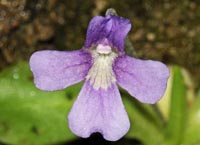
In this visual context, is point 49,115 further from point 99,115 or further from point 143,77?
point 143,77

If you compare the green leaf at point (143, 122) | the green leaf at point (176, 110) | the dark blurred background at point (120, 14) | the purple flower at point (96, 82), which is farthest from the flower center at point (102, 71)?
the dark blurred background at point (120, 14)

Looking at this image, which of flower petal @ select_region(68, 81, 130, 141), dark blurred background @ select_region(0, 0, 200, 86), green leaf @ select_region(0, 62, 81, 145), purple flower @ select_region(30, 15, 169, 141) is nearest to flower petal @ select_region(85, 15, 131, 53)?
purple flower @ select_region(30, 15, 169, 141)

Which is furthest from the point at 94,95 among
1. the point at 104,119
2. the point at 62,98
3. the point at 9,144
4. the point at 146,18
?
the point at 146,18

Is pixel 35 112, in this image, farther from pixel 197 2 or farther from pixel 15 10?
pixel 197 2

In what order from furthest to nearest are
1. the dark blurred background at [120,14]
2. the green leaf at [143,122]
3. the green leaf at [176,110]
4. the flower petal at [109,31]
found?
the dark blurred background at [120,14], the green leaf at [143,122], the green leaf at [176,110], the flower petal at [109,31]

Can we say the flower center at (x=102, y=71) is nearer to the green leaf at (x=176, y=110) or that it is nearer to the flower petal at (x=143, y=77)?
the flower petal at (x=143, y=77)

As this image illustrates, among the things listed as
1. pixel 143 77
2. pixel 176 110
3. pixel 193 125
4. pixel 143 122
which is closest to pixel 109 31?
pixel 143 77
